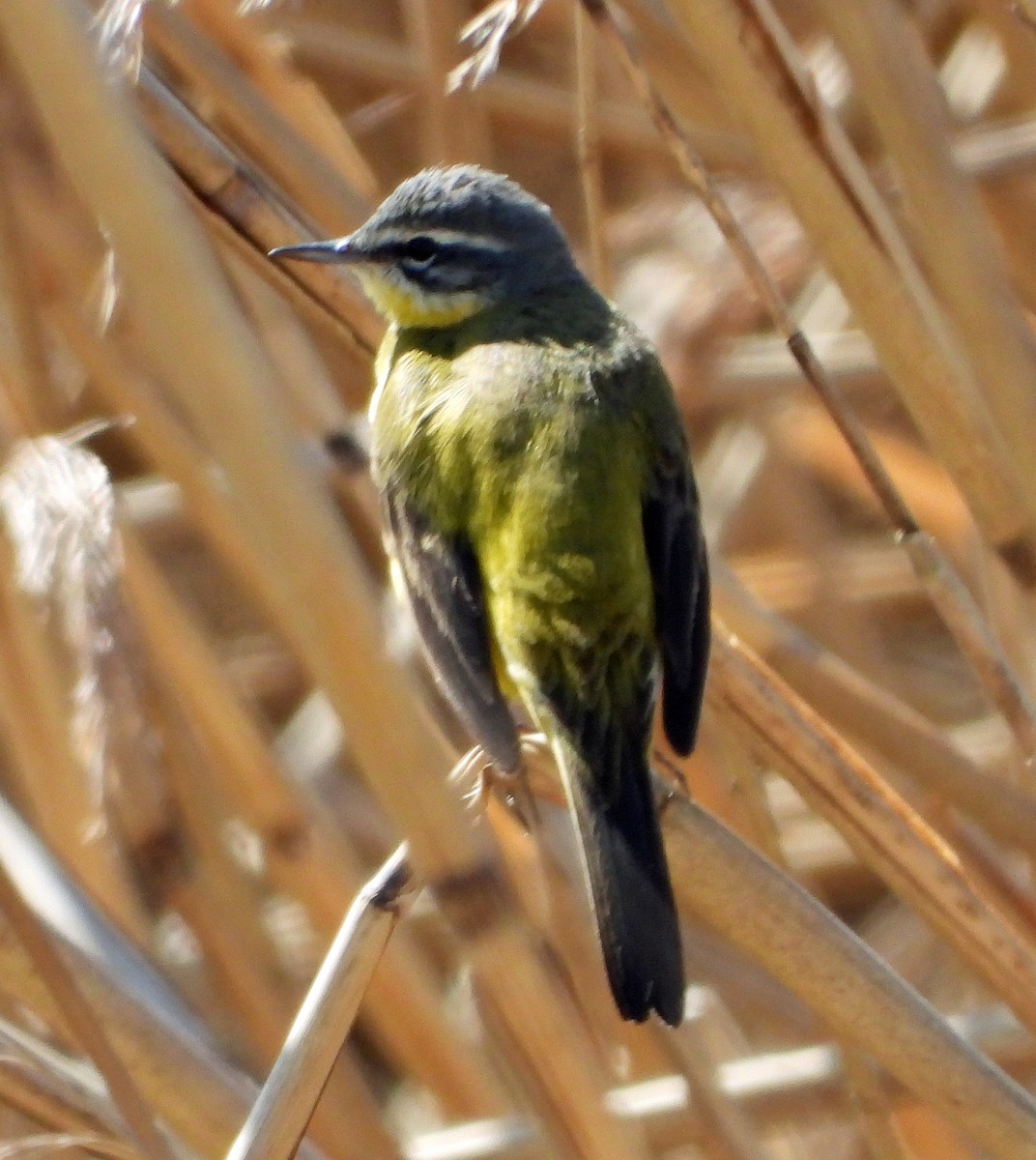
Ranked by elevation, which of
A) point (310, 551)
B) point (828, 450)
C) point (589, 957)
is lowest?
point (828, 450)

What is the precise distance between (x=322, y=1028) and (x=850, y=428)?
0.74 metres

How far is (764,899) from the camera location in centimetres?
150

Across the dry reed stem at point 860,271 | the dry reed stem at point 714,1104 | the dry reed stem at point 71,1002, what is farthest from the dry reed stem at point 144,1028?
the dry reed stem at point 860,271

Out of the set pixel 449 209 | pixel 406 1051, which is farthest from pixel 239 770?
pixel 449 209

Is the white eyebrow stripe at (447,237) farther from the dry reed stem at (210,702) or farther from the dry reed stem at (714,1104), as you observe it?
the dry reed stem at (714,1104)

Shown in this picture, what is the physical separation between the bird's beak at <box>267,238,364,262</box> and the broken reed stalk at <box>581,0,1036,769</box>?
38 centimetres

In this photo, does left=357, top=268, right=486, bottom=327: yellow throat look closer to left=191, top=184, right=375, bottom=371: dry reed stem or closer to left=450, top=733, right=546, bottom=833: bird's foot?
left=191, top=184, right=375, bottom=371: dry reed stem

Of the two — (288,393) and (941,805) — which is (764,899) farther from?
(288,393)

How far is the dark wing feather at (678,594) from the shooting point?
1741 millimetres

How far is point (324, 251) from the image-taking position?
1.85m

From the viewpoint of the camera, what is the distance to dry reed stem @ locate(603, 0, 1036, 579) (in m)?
1.52

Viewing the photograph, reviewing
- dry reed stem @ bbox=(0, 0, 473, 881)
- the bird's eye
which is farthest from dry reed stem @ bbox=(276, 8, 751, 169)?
dry reed stem @ bbox=(0, 0, 473, 881)

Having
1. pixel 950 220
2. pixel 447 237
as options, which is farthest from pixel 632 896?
pixel 447 237

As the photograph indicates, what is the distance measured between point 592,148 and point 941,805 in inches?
37.3
